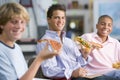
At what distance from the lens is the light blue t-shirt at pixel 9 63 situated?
1212 millimetres

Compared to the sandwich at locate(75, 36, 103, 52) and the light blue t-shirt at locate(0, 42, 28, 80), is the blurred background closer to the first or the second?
the sandwich at locate(75, 36, 103, 52)

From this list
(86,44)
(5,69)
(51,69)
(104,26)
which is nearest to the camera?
(5,69)

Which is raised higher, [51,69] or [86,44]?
[86,44]

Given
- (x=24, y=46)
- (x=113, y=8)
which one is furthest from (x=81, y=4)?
(x=24, y=46)

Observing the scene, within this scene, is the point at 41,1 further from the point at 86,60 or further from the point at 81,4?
the point at 86,60

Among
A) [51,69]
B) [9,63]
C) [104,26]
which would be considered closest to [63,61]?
[51,69]

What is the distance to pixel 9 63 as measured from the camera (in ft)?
4.05

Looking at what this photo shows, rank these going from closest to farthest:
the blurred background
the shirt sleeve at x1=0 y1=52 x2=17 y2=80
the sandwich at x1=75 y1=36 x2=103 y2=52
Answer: the shirt sleeve at x1=0 y1=52 x2=17 y2=80
the sandwich at x1=75 y1=36 x2=103 y2=52
the blurred background

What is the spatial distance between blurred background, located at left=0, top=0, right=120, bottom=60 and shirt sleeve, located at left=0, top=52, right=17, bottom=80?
2.09 metres

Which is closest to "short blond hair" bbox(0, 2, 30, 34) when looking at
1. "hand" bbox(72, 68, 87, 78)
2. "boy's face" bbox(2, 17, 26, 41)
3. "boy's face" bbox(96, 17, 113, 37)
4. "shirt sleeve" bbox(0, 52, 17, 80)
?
"boy's face" bbox(2, 17, 26, 41)

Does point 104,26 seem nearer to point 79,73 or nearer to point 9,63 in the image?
point 79,73

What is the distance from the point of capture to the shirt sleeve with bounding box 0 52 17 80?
121 cm

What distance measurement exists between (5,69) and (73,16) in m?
2.95

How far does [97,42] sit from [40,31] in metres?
1.42
